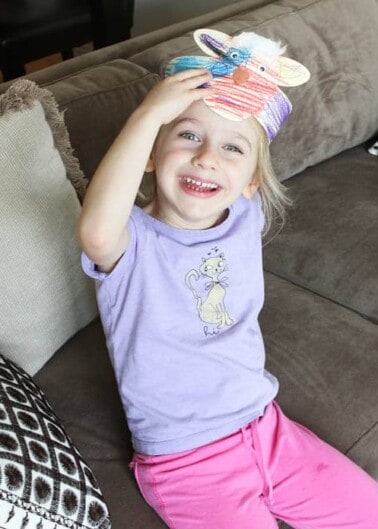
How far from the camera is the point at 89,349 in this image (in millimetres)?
1408

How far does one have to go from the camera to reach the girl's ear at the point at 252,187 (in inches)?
48.9

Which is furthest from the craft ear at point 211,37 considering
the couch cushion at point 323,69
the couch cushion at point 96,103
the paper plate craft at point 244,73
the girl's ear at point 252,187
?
the couch cushion at point 323,69

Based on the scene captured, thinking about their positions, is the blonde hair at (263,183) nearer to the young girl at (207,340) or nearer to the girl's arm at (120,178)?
the young girl at (207,340)

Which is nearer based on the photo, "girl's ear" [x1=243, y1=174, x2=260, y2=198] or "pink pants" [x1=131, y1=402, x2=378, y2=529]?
"pink pants" [x1=131, y1=402, x2=378, y2=529]

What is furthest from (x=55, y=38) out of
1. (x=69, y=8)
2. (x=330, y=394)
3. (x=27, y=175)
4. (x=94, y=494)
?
(x=94, y=494)

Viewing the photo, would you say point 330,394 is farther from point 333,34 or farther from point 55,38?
point 55,38

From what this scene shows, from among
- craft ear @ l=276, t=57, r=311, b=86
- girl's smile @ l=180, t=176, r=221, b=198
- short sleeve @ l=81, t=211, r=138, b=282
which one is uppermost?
craft ear @ l=276, t=57, r=311, b=86

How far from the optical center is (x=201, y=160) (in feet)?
→ 3.49

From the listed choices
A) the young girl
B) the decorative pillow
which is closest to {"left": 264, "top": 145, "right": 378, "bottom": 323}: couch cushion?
the young girl

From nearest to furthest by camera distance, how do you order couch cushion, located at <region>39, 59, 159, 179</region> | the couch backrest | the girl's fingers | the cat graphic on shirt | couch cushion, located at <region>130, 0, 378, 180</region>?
the girl's fingers
the cat graphic on shirt
couch cushion, located at <region>39, 59, 159, 179</region>
the couch backrest
couch cushion, located at <region>130, 0, 378, 180</region>

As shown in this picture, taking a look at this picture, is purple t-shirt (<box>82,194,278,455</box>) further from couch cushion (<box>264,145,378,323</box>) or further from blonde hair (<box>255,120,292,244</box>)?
couch cushion (<box>264,145,378,323</box>)

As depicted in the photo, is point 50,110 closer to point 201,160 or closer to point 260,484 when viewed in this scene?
point 201,160

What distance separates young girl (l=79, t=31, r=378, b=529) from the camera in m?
1.08

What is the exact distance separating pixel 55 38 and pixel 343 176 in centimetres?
127
